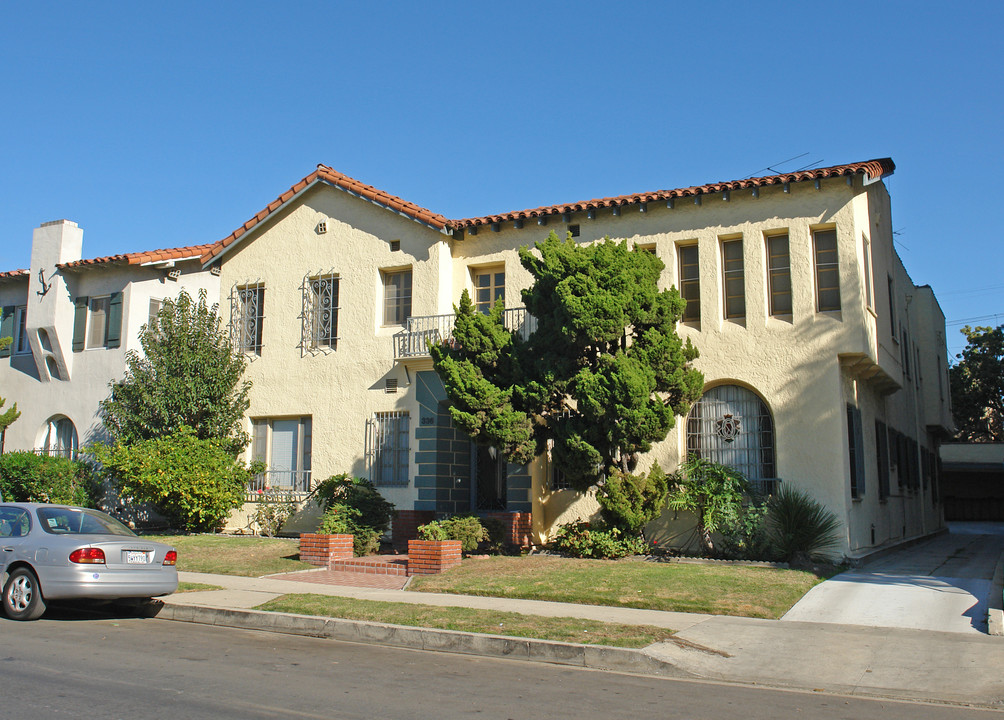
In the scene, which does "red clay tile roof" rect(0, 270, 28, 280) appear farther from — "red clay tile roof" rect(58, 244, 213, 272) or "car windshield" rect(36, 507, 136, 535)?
"car windshield" rect(36, 507, 136, 535)

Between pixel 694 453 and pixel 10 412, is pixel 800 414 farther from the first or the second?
pixel 10 412

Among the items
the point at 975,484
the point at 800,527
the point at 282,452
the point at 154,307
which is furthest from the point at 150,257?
the point at 975,484

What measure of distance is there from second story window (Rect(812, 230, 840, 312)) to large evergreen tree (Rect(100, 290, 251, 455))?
1297 cm

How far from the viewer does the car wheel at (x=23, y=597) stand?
33.3ft

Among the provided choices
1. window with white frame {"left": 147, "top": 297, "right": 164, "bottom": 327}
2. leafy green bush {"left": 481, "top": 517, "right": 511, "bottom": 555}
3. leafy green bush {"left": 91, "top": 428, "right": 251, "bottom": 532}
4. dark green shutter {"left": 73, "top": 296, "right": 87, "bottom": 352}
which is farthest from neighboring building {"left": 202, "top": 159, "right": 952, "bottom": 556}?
dark green shutter {"left": 73, "top": 296, "right": 87, "bottom": 352}

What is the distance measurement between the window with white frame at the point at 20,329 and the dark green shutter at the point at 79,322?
243 centimetres

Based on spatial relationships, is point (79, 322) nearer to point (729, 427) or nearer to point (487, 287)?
point (487, 287)

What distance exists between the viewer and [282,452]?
20.4m

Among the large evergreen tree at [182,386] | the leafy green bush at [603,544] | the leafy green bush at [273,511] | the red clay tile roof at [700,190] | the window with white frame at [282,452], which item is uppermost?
the red clay tile roof at [700,190]

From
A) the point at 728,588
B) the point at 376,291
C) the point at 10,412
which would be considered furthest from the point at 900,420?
the point at 10,412

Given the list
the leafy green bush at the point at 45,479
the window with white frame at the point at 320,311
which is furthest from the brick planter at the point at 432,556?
the leafy green bush at the point at 45,479

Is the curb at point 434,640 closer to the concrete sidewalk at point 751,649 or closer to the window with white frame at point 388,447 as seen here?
the concrete sidewalk at point 751,649

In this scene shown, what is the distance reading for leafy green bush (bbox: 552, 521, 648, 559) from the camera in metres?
14.9

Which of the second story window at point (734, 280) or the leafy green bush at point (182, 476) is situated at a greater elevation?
the second story window at point (734, 280)
